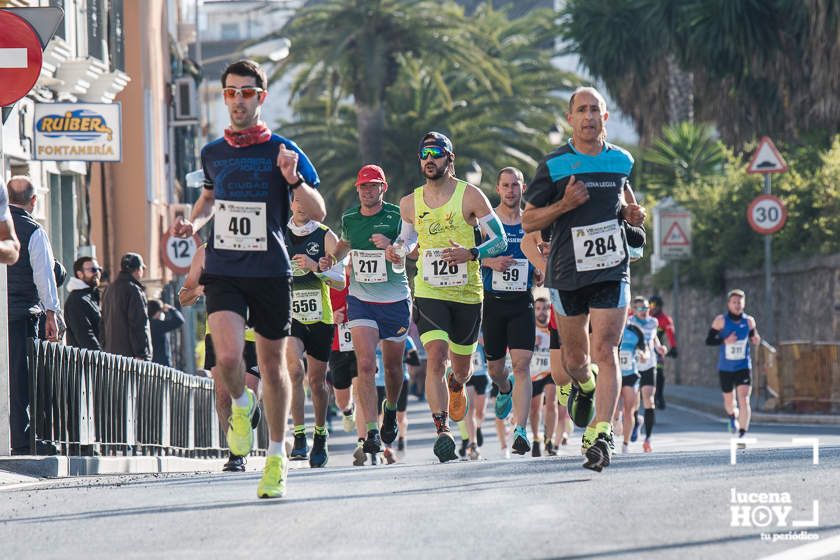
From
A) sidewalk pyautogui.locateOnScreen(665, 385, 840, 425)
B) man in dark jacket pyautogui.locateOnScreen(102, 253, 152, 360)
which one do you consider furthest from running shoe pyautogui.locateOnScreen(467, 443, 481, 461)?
sidewalk pyautogui.locateOnScreen(665, 385, 840, 425)

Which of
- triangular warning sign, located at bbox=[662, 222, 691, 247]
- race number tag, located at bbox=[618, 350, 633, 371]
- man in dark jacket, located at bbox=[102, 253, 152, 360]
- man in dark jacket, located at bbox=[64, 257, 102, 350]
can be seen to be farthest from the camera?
triangular warning sign, located at bbox=[662, 222, 691, 247]

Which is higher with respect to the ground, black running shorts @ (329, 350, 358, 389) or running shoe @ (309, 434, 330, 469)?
black running shorts @ (329, 350, 358, 389)

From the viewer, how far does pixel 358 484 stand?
10.3 meters

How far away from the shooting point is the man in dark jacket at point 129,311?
58.8 ft

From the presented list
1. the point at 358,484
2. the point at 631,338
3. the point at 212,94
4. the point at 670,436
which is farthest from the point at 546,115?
the point at 212,94

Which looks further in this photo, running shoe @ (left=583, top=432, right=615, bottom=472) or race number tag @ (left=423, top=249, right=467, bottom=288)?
race number tag @ (left=423, top=249, right=467, bottom=288)

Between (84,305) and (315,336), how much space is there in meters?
3.44

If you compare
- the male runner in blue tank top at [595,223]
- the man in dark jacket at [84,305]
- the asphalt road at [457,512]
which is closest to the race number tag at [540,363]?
the man in dark jacket at [84,305]

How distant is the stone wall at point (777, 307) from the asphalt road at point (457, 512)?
21520 millimetres

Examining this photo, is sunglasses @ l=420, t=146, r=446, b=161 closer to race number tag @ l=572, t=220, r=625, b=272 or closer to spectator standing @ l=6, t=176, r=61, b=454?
spectator standing @ l=6, t=176, r=61, b=454

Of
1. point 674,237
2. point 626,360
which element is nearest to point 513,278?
point 626,360

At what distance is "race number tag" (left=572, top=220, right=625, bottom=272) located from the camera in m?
10.3

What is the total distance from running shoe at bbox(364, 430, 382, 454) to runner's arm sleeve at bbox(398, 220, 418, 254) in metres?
1.41

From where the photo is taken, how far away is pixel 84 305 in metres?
17.1
